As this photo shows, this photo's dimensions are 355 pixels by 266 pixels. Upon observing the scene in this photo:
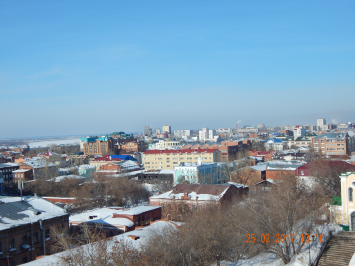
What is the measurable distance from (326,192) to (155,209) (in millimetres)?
11747

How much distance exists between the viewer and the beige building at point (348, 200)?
14.9 metres

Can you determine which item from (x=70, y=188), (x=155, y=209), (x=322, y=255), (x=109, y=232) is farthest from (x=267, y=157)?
(x=322, y=255)

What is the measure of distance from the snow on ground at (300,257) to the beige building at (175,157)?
39.8 metres

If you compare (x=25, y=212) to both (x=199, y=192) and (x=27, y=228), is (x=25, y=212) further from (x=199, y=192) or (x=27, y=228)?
(x=199, y=192)

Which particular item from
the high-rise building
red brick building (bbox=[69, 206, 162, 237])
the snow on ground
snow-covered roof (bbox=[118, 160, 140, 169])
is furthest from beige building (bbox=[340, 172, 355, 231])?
the high-rise building

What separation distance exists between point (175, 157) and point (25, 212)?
37.6 metres

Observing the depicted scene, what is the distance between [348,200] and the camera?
15.0 metres

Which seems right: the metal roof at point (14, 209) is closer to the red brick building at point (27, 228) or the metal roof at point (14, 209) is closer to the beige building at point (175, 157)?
the red brick building at point (27, 228)

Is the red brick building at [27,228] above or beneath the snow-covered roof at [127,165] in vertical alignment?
above

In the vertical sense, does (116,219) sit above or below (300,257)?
below

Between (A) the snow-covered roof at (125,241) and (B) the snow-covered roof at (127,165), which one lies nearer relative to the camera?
(A) the snow-covered roof at (125,241)
